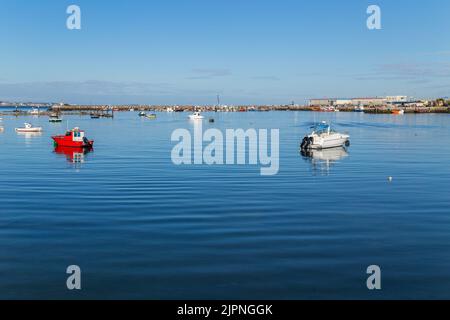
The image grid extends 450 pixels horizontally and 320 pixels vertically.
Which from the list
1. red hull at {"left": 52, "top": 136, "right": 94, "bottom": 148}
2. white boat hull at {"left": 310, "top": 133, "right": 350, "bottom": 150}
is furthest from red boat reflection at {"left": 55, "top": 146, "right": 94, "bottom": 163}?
white boat hull at {"left": 310, "top": 133, "right": 350, "bottom": 150}

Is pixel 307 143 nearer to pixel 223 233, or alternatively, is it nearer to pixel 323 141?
pixel 323 141

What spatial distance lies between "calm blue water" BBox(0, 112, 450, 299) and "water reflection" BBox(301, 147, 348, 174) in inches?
114

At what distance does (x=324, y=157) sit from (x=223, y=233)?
28.7 metres

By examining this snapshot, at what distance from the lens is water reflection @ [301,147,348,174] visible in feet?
124

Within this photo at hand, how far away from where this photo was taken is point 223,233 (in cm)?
1769

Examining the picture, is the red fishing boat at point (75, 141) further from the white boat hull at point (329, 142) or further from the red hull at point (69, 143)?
the white boat hull at point (329, 142)

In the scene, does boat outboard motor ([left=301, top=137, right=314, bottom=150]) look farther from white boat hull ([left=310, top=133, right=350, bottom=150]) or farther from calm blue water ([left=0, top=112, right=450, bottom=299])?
calm blue water ([left=0, top=112, right=450, bottom=299])

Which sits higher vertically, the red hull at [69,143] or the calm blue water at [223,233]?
the red hull at [69,143]

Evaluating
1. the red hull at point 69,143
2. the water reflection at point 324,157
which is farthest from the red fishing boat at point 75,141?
the water reflection at point 324,157

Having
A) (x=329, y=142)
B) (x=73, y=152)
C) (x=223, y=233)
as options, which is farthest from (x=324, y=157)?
(x=223, y=233)

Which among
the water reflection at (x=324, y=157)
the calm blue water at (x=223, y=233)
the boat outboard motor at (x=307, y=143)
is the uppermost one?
the boat outboard motor at (x=307, y=143)

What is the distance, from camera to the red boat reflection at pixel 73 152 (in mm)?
42709

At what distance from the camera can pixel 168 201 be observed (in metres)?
23.5

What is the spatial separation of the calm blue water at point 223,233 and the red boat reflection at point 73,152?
8239 mm
